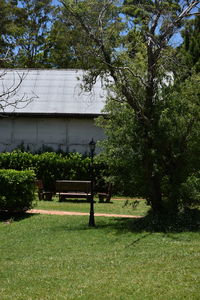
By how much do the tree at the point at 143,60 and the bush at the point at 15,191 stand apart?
456cm

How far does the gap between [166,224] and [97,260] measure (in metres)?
4.22

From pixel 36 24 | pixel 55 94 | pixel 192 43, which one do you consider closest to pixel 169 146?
pixel 192 43

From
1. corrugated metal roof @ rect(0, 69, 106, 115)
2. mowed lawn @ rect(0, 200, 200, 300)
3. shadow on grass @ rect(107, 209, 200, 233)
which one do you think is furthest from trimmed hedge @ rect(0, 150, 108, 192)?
shadow on grass @ rect(107, 209, 200, 233)

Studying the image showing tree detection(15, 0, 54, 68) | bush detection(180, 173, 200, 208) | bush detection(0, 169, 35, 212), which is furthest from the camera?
tree detection(15, 0, 54, 68)

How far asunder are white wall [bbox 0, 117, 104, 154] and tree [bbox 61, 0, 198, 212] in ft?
35.8

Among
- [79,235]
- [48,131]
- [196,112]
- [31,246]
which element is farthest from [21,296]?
[48,131]

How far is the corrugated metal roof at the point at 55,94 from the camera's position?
26.3 meters

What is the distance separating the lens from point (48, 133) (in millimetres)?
26547

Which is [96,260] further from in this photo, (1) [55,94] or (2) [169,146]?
(1) [55,94]

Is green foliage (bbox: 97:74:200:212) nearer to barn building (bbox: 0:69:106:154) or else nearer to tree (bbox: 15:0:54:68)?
barn building (bbox: 0:69:106:154)

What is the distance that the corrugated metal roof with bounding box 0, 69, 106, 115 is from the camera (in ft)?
86.2

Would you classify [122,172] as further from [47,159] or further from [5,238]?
[47,159]

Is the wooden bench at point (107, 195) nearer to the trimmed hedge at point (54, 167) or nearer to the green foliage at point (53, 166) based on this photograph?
the trimmed hedge at point (54, 167)

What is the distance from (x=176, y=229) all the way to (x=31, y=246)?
4.10m
